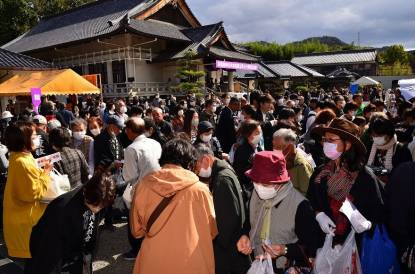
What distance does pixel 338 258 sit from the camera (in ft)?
8.13

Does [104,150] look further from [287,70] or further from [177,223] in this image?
[287,70]

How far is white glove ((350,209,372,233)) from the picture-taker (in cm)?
242

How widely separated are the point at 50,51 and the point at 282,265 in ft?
86.8

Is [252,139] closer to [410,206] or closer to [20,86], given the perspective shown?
[410,206]

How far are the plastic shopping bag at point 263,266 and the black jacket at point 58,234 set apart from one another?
1.21m

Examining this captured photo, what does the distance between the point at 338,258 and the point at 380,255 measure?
321 mm

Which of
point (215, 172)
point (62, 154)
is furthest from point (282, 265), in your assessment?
point (62, 154)

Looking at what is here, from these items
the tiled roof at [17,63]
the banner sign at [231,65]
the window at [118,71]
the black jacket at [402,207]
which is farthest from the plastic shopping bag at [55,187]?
the window at [118,71]

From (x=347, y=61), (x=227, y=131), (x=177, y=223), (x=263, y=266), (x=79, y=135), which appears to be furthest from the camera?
(x=347, y=61)

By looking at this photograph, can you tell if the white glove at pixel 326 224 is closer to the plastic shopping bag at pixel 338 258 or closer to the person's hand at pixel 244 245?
the plastic shopping bag at pixel 338 258

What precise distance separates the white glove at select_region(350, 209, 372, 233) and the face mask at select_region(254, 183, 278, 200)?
22.7 inches

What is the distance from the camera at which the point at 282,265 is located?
8.05 ft

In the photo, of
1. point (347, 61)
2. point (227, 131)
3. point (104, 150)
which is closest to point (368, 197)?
point (104, 150)

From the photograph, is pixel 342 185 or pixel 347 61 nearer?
pixel 342 185
